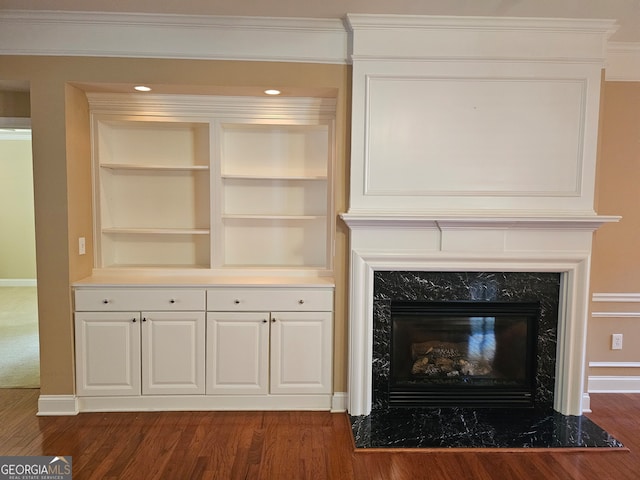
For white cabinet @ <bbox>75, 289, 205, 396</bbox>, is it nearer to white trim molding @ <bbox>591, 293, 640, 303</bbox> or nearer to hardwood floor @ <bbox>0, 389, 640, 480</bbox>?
hardwood floor @ <bbox>0, 389, 640, 480</bbox>

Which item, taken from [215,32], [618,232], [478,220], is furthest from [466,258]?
[215,32]

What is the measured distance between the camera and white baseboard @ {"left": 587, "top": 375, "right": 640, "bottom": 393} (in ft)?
10.5

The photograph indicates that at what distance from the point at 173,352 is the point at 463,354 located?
2091 millimetres

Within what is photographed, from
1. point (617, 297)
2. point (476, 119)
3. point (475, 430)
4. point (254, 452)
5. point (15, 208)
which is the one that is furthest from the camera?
point (15, 208)

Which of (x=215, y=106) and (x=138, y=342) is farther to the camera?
(x=215, y=106)

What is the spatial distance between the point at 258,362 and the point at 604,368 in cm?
279

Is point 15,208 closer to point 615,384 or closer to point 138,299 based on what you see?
point 138,299

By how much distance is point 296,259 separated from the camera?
10.9 feet

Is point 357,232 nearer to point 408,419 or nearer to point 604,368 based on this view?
point 408,419

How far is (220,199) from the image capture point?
3.10 m

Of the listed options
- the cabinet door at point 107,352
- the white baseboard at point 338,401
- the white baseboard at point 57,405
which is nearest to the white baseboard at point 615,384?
the white baseboard at point 338,401

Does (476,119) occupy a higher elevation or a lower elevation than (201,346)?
higher

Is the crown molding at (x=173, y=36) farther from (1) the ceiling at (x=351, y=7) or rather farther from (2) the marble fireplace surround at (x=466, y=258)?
(2) the marble fireplace surround at (x=466, y=258)

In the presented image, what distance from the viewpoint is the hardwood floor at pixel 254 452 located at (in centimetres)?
219
